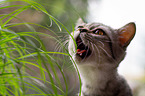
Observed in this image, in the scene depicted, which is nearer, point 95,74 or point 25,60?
point 25,60

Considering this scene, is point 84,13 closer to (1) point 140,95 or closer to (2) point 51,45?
(2) point 51,45

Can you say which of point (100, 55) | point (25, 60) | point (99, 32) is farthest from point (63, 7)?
point (25, 60)

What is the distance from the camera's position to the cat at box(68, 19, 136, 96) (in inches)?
35.5

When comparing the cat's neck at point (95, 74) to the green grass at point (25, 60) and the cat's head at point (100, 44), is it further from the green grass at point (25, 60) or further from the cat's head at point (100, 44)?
the green grass at point (25, 60)

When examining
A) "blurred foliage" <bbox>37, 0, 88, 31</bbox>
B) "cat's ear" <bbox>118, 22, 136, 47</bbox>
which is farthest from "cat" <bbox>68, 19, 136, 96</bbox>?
"blurred foliage" <bbox>37, 0, 88, 31</bbox>

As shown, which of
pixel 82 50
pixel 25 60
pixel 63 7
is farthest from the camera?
pixel 63 7

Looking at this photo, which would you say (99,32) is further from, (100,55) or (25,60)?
(25,60)

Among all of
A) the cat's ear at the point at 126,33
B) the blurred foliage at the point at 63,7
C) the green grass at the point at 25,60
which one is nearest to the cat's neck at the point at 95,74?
the cat's ear at the point at 126,33

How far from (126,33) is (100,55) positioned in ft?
0.67

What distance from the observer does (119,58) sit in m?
0.97

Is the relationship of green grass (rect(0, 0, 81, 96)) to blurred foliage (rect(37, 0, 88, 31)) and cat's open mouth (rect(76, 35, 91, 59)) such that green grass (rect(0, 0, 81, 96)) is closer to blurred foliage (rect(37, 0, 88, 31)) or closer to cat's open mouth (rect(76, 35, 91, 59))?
cat's open mouth (rect(76, 35, 91, 59))

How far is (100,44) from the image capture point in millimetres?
925

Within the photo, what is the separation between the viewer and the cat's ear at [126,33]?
0.93m

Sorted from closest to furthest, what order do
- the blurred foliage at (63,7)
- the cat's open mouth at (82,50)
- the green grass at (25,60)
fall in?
the green grass at (25,60) < the cat's open mouth at (82,50) < the blurred foliage at (63,7)
